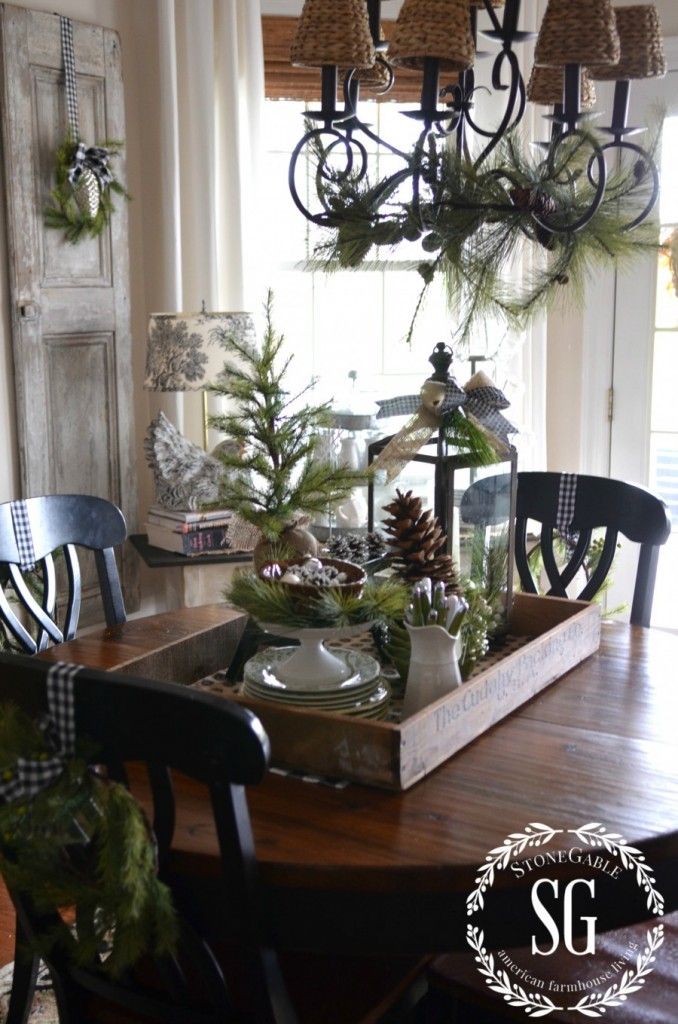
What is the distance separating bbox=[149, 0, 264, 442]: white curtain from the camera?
11.1ft

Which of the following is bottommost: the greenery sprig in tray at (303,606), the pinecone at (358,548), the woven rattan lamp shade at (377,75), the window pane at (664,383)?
the greenery sprig in tray at (303,606)

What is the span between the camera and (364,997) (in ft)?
4.85

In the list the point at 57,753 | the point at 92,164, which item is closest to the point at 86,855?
the point at 57,753

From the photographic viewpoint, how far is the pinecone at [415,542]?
1.79 metres

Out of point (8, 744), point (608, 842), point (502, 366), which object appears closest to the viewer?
point (8, 744)

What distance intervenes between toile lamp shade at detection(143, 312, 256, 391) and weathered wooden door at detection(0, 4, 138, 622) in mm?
291

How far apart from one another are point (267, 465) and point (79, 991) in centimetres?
81

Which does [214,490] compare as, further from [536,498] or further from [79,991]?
[79,991]

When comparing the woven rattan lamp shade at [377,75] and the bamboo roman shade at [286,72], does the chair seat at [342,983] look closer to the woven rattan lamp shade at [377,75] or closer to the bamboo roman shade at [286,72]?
the woven rattan lamp shade at [377,75]

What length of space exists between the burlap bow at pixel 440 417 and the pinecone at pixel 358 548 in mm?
110

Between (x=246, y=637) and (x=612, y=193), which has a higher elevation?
(x=612, y=193)

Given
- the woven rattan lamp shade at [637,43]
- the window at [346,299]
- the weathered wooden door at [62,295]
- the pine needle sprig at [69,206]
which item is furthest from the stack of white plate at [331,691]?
the window at [346,299]

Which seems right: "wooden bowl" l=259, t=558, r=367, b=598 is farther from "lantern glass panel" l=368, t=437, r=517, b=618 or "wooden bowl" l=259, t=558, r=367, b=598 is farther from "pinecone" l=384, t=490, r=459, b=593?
"lantern glass panel" l=368, t=437, r=517, b=618

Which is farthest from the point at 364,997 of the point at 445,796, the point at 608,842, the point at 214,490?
the point at 214,490
